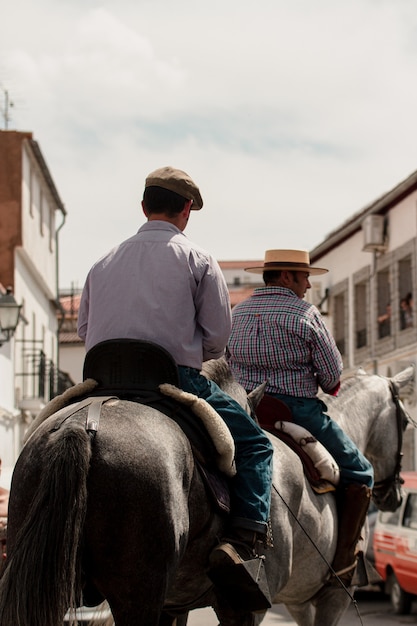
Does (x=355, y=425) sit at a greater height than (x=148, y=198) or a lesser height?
lesser

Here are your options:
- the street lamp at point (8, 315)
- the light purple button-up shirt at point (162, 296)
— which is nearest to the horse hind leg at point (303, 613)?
the light purple button-up shirt at point (162, 296)

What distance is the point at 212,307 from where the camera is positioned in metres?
5.76

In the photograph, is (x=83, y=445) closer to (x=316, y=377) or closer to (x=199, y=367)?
(x=199, y=367)

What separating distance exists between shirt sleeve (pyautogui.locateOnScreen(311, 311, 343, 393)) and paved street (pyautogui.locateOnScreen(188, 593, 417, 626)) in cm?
951

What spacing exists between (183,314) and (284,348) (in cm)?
184

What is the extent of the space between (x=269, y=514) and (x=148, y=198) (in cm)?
160

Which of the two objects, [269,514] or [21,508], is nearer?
[21,508]

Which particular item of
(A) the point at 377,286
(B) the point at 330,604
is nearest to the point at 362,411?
(B) the point at 330,604

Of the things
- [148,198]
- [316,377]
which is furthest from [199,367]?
[316,377]

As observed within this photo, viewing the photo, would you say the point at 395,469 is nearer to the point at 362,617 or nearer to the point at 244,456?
the point at 244,456

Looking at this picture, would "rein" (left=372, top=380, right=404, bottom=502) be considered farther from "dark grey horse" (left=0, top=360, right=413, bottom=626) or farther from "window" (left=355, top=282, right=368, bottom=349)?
"window" (left=355, top=282, right=368, bottom=349)

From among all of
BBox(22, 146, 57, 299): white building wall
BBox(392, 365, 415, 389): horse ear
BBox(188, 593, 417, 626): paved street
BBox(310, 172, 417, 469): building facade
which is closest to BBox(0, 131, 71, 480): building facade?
BBox(22, 146, 57, 299): white building wall

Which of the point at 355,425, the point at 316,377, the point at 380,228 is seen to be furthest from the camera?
the point at 380,228

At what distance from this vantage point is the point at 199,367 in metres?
5.80
